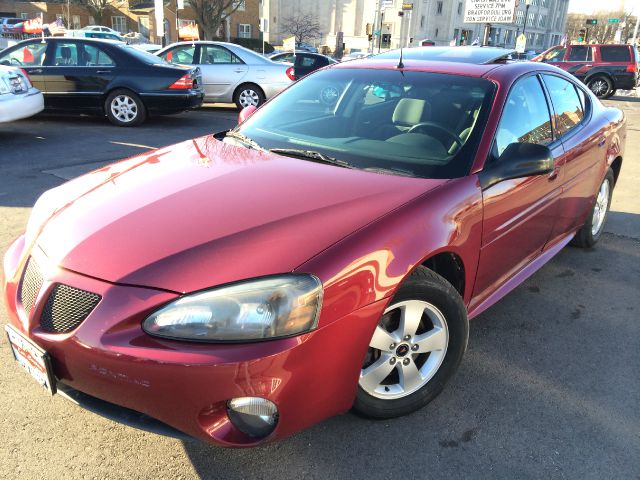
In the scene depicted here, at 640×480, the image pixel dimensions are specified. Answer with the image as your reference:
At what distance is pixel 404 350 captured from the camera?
233 centimetres

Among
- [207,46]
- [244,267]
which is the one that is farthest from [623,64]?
[244,267]

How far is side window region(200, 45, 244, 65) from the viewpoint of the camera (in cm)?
1134

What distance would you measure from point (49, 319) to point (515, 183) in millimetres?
2284

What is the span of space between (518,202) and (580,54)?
20.9 m

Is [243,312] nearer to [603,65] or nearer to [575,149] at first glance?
[575,149]

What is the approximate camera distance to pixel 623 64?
19.7 metres

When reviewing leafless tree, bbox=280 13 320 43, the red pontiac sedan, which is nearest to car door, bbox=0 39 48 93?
the red pontiac sedan

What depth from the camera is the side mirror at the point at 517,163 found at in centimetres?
267

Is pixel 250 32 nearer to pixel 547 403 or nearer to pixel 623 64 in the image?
pixel 623 64

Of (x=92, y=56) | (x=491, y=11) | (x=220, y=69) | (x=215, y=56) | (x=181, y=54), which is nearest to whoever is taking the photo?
(x=92, y=56)

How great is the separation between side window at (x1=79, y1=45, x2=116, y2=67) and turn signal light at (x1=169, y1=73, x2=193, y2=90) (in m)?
1.19

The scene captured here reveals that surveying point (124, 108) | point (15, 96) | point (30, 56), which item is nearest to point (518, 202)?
point (15, 96)

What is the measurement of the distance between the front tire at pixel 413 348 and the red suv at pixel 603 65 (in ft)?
66.0

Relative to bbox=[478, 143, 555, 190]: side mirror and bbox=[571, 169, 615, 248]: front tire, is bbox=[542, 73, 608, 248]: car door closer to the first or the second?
bbox=[571, 169, 615, 248]: front tire
